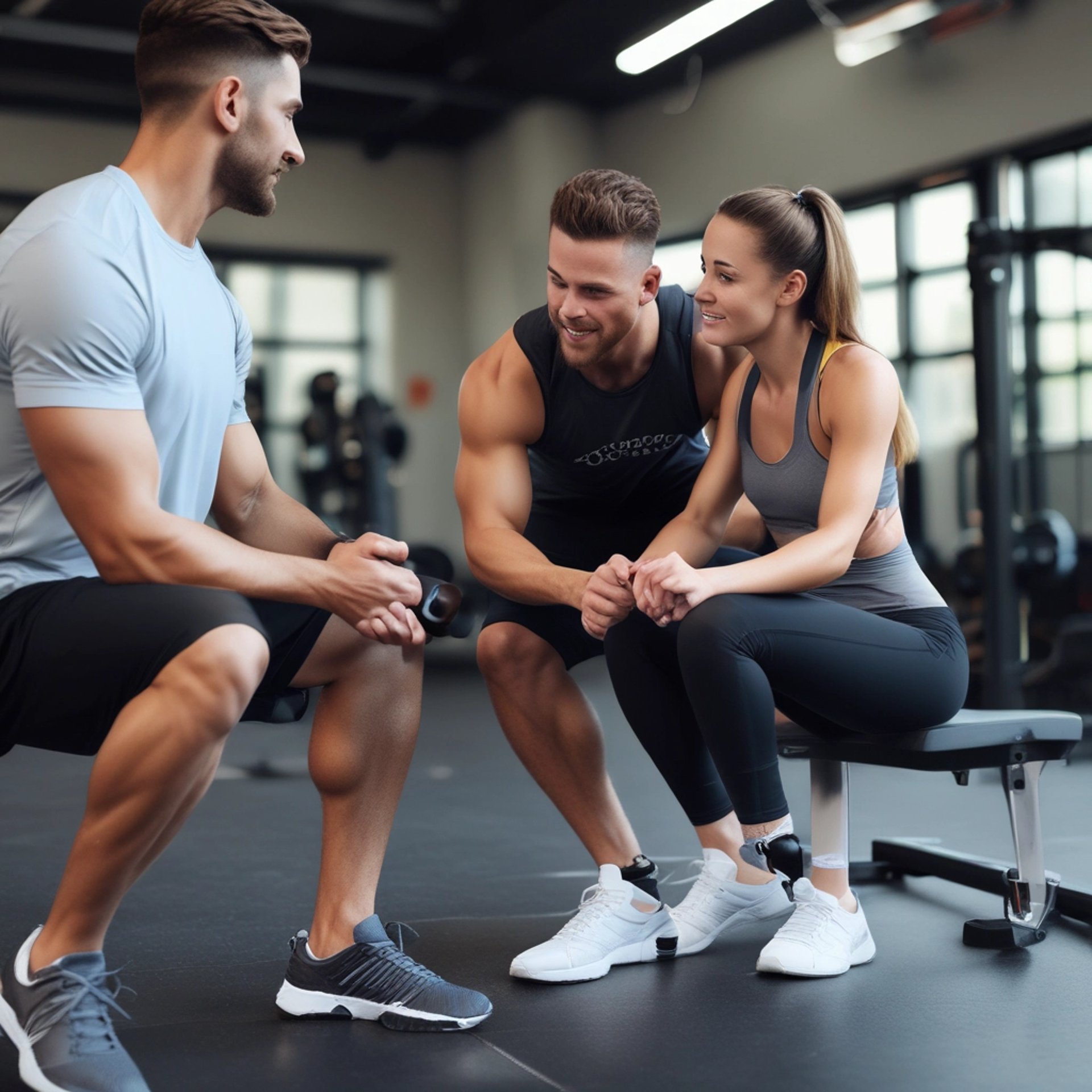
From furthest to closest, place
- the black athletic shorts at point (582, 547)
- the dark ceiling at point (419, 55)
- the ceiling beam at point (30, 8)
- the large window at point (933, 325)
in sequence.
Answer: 1. the ceiling beam at point (30, 8)
2. the dark ceiling at point (419, 55)
3. the large window at point (933, 325)
4. the black athletic shorts at point (582, 547)

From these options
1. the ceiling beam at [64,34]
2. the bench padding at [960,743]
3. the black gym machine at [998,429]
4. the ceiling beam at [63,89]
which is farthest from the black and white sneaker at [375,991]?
the ceiling beam at [63,89]

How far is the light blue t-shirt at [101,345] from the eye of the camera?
4.07 ft

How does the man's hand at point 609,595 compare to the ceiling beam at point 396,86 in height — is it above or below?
below

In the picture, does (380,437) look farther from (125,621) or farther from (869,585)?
(125,621)

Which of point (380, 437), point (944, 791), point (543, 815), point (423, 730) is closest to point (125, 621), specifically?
point (543, 815)

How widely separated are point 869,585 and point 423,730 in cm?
307

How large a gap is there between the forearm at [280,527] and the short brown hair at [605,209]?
21.8 inches

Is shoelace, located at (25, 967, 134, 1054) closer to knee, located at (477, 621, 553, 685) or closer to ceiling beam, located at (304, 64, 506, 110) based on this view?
knee, located at (477, 621, 553, 685)

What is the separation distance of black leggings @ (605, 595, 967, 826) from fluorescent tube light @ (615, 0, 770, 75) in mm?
4422

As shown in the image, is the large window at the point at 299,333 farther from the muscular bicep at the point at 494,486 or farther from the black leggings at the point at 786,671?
the black leggings at the point at 786,671

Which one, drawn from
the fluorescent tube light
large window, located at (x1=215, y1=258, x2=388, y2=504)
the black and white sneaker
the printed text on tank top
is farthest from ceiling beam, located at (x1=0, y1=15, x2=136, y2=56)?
the black and white sneaker

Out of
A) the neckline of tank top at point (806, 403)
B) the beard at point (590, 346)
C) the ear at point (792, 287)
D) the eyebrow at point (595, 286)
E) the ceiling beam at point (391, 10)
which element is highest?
the ceiling beam at point (391, 10)

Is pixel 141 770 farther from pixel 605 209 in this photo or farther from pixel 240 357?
pixel 605 209

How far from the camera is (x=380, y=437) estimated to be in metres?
5.63
